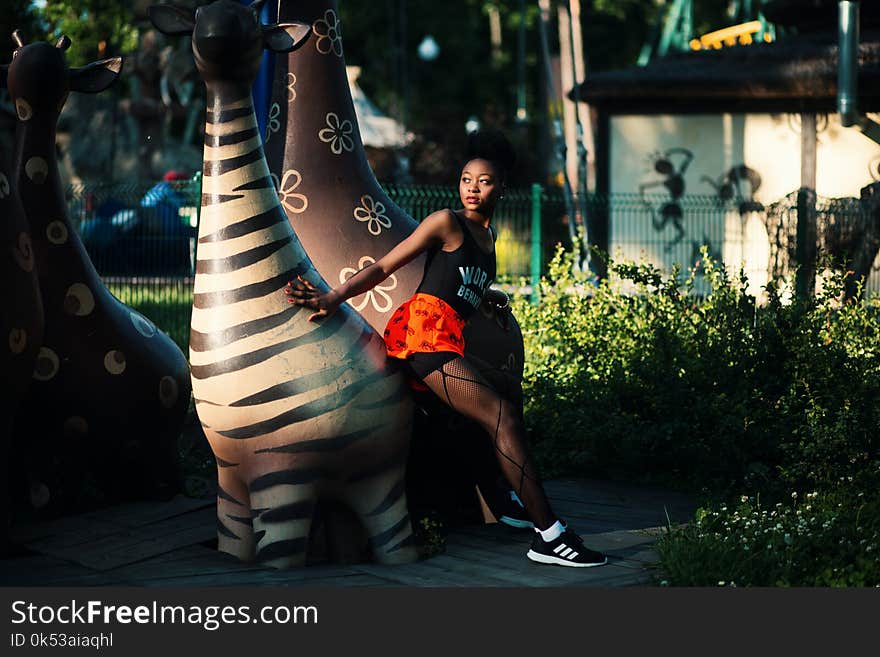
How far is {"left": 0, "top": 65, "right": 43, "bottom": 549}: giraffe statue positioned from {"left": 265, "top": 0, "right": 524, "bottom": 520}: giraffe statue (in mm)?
1104

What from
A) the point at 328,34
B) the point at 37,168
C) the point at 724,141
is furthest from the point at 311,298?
the point at 724,141

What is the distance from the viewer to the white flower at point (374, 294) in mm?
4844

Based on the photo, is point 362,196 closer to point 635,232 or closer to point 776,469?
point 776,469

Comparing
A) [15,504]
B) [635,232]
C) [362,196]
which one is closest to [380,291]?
[362,196]

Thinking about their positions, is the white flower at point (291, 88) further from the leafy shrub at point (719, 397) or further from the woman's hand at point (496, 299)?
the leafy shrub at point (719, 397)

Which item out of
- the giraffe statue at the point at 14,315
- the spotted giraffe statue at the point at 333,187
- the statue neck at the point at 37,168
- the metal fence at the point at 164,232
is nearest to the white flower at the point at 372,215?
the spotted giraffe statue at the point at 333,187

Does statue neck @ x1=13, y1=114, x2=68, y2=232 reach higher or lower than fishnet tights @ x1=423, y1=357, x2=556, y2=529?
higher

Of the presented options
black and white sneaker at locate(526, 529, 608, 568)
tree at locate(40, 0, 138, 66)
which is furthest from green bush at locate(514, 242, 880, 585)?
tree at locate(40, 0, 138, 66)

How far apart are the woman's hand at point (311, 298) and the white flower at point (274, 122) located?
118cm

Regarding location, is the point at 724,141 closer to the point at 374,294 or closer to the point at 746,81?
the point at 746,81

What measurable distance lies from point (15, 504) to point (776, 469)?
3.71 metres

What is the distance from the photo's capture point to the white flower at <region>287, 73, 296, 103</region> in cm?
512

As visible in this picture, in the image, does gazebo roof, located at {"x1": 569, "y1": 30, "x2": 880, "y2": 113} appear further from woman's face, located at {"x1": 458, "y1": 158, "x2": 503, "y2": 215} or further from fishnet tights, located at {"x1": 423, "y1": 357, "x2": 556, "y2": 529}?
fishnet tights, located at {"x1": 423, "y1": 357, "x2": 556, "y2": 529}

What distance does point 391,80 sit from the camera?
36.8m
